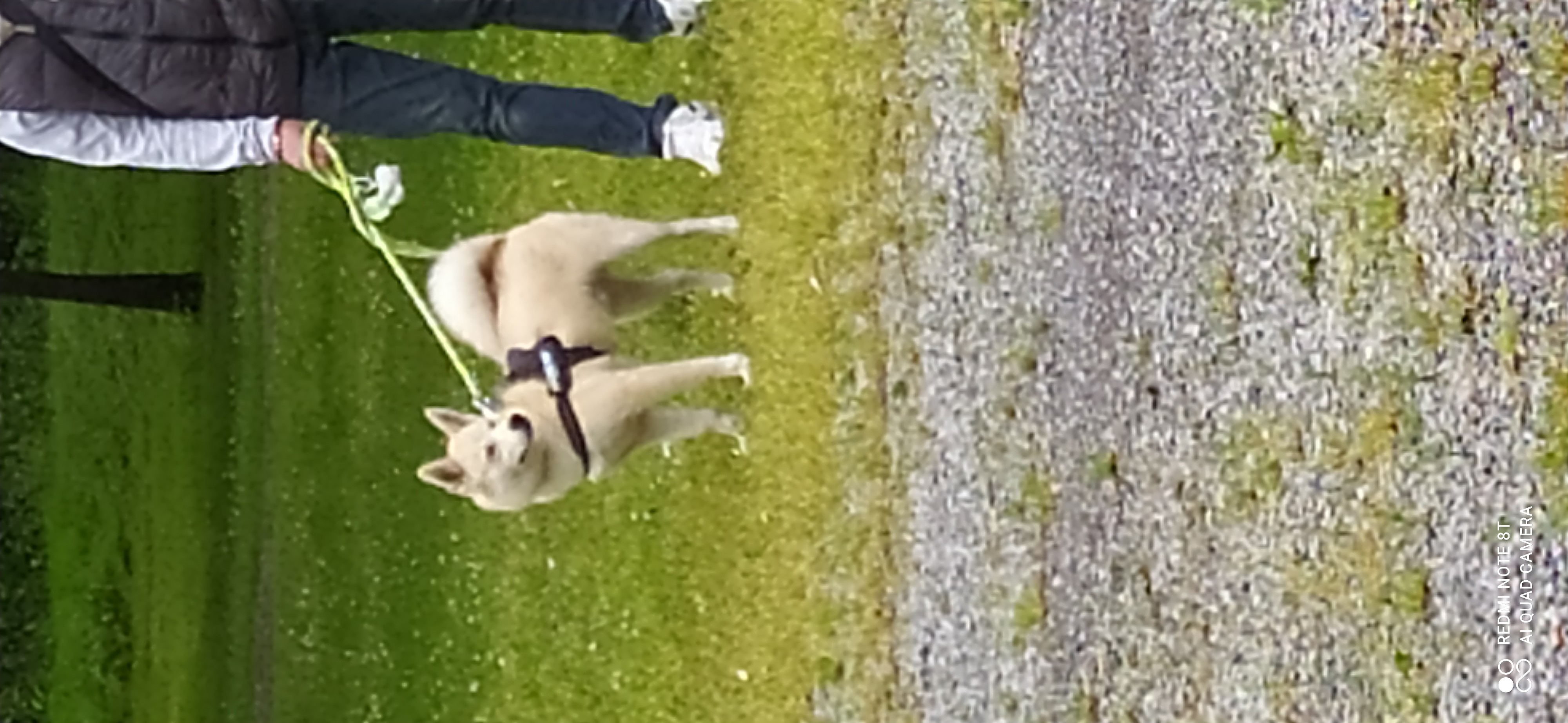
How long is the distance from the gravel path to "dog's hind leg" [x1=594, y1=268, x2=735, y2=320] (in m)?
0.57

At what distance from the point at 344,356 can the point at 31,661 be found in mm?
1376

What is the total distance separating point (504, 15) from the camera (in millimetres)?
3969

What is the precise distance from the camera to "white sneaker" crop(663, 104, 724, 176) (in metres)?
3.92

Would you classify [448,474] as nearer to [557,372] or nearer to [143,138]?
[557,372]

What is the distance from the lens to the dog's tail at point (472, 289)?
3.79 meters

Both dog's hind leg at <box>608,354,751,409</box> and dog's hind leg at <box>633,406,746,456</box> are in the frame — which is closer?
dog's hind leg at <box>608,354,751,409</box>

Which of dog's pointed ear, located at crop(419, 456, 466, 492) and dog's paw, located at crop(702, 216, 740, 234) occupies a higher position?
dog's paw, located at crop(702, 216, 740, 234)

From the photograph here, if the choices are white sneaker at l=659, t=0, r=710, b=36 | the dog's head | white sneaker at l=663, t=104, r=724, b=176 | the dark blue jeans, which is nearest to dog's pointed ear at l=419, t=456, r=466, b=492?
the dog's head

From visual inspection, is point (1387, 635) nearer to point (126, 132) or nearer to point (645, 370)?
point (645, 370)

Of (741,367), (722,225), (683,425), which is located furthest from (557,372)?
(722,225)

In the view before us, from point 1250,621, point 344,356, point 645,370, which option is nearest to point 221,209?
point 344,356

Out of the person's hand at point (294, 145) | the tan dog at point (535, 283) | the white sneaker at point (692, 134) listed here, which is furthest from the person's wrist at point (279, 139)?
the white sneaker at point (692, 134)

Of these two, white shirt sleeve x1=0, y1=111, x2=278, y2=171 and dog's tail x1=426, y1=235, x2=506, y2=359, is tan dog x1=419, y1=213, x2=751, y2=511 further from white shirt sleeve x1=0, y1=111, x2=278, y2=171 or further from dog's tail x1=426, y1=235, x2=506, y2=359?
white shirt sleeve x1=0, y1=111, x2=278, y2=171

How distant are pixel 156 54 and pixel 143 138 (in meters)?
0.27
